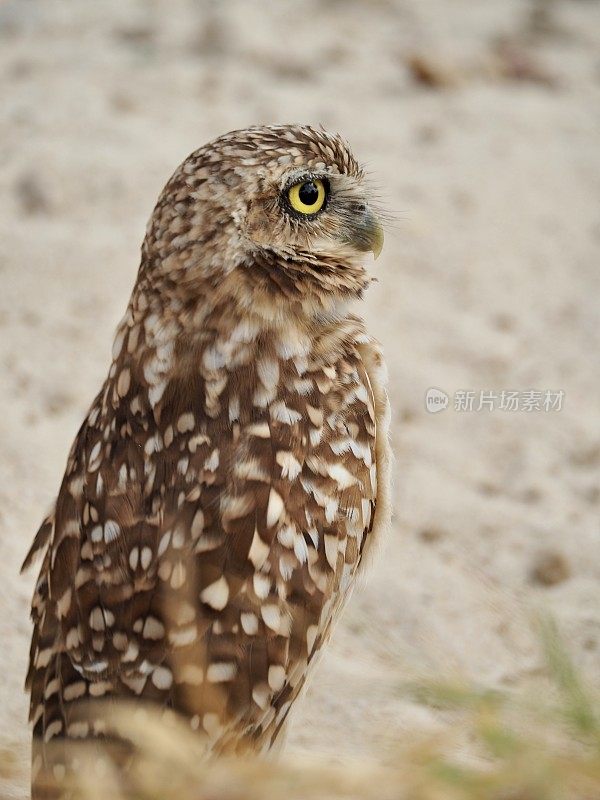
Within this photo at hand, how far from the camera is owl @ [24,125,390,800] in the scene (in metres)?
2.07

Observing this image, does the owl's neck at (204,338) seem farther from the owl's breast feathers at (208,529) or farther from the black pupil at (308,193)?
the black pupil at (308,193)

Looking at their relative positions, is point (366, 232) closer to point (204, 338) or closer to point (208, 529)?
point (204, 338)

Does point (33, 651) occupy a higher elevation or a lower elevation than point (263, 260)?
lower

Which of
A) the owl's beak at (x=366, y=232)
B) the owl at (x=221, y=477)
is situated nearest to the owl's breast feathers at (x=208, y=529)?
the owl at (x=221, y=477)

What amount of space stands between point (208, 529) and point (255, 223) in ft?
2.25

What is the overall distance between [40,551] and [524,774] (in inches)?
64.2

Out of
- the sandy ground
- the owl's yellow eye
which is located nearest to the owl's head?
the owl's yellow eye

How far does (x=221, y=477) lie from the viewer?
2.14 m

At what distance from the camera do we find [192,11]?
6.97 meters

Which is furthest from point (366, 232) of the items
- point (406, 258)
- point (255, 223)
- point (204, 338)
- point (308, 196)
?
point (406, 258)

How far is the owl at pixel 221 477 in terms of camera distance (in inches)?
81.4

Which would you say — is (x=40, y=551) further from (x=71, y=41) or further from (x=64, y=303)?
(x=71, y=41)

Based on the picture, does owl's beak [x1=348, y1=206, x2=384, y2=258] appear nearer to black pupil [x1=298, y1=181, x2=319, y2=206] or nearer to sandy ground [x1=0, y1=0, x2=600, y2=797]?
black pupil [x1=298, y1=181, x2=319, y2=206]

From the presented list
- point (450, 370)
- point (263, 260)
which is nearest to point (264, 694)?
point (263, 260)
